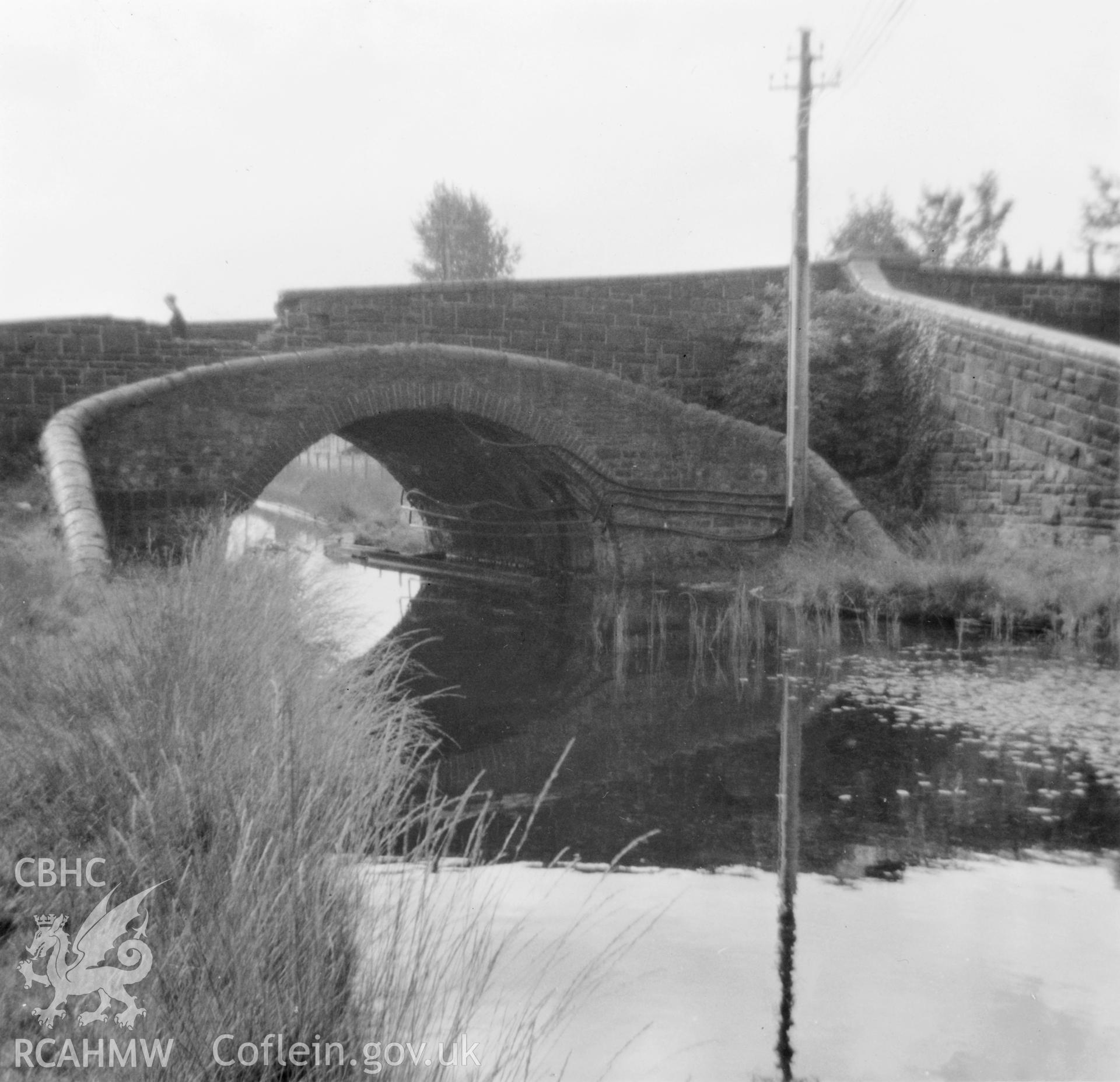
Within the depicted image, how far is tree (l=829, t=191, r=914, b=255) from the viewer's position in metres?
23.0

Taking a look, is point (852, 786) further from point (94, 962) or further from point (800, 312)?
point (800, 312)

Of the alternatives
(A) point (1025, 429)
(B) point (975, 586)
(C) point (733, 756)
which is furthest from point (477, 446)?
(C) point (733, 756)

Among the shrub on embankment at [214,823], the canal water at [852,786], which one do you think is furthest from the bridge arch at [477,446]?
the shrub on embankment at [214,823]

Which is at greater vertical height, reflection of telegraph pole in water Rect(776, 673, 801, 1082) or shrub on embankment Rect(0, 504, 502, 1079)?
shrub on embankment Rect(0, 504, 502, 1079)

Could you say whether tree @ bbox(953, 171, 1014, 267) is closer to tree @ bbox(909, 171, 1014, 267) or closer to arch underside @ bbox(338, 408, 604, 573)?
tree @ bbox(909, 171, 1014, 267)

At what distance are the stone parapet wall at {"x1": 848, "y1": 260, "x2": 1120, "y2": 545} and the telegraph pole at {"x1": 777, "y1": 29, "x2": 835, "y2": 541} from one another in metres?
1.92

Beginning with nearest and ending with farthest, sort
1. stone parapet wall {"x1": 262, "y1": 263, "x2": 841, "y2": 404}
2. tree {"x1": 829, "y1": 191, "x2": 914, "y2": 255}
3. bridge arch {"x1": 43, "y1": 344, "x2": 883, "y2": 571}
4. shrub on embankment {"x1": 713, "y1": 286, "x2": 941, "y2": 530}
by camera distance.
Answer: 1. bridge arch {"x1": 43, "y1": 344, "x2": 883, "y2": 571}
2. stone parapet wall {"x1": 262, "y1": 263, "x2": 841, "y2": 404}
3. shrub on embankment {"x1": 713, "y1": 286, "x2": 941, "y2": 530}
4. tree {"x1": 829, "y1": 191, "x2": 914, "y2": 255}

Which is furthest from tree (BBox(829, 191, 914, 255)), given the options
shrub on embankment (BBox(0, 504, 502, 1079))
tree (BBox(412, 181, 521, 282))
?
shrub on embankment (BBox(0, 504, 502, 1079))

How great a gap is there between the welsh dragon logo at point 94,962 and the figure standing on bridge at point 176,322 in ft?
32.6

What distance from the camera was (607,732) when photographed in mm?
6777

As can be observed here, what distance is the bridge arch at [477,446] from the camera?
10.7m

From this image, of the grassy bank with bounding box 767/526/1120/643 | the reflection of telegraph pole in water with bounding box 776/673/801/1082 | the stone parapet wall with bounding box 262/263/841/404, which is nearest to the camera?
the reflection of telegraph pole in water with bounding box 776/673/801/1082

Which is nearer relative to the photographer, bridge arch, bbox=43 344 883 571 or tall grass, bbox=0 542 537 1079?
tall grass, bbox=0 542 537 1079

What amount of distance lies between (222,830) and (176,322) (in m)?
9.83
